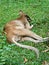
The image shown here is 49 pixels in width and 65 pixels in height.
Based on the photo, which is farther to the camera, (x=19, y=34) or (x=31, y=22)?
→ (x=31, y=22)

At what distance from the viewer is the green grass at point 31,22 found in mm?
7502

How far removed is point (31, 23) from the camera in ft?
35.7

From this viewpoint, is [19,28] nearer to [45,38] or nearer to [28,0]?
[45,38]

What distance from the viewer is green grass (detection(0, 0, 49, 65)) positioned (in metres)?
7.50

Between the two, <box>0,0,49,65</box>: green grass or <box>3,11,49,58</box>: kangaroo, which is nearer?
<box>0,0,49,65</box>: green grass

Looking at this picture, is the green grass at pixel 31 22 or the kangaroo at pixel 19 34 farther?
the kangaroo at pixel 19 34

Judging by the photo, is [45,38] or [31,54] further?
[45,38]

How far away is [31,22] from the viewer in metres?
10.9

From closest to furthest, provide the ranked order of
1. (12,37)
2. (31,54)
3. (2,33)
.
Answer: (31,54)
(12,37)
(2,33)

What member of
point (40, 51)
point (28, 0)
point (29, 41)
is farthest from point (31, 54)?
point (28, 0)

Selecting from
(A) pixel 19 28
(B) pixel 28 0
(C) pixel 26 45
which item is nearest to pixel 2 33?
(A) pixel 19 28

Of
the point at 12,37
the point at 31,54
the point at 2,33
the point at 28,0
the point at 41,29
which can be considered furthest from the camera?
the point at 28,0

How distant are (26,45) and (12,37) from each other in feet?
1.54

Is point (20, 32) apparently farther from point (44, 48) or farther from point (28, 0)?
point (28, 0)
